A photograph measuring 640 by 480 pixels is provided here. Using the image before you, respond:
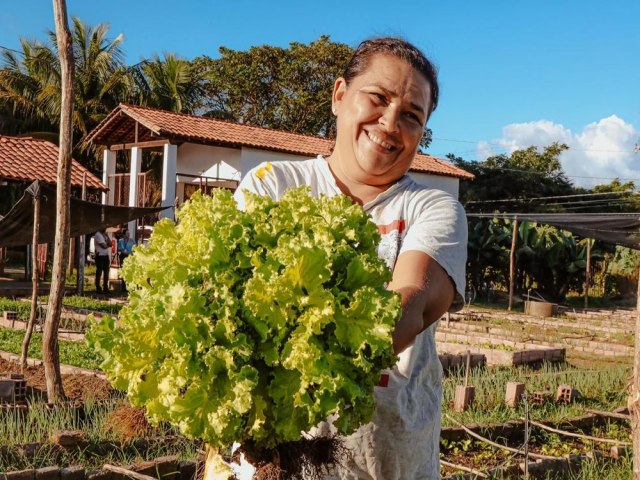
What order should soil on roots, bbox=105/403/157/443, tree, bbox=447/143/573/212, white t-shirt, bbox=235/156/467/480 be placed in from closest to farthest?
white t-shirt, bbox=235/156/467/480 → soil on roots, bbox=105/403/157/443 → tree, bbox=447/143/573/212

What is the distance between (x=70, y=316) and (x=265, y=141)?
36.2 feet

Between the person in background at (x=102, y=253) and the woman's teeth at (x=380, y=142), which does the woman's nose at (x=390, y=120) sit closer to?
the woman's teeth at (x=380, y=142)

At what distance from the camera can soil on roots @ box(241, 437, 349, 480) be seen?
1.57 meters

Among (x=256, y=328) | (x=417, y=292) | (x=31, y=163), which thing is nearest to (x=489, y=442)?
(x=417, y=292)

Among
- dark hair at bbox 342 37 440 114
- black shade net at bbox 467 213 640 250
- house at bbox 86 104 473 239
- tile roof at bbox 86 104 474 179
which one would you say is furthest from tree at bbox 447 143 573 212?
dark hair at bbox 342 37 440 114

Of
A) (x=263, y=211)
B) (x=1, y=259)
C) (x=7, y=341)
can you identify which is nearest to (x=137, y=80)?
(x=1, y=259)

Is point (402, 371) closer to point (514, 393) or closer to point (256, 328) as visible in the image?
point (256, 328)

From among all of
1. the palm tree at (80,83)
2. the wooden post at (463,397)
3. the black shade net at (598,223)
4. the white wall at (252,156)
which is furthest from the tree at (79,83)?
the wooden post at (463,397)

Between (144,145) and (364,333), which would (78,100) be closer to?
(144,145)

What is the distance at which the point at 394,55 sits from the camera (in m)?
2.05

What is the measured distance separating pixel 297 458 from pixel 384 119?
883mm

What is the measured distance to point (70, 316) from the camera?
13.1 meters

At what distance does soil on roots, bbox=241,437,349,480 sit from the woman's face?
0.73m

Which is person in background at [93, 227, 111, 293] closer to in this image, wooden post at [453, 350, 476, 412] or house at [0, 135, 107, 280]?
house at [0, 135, 107, 280]
